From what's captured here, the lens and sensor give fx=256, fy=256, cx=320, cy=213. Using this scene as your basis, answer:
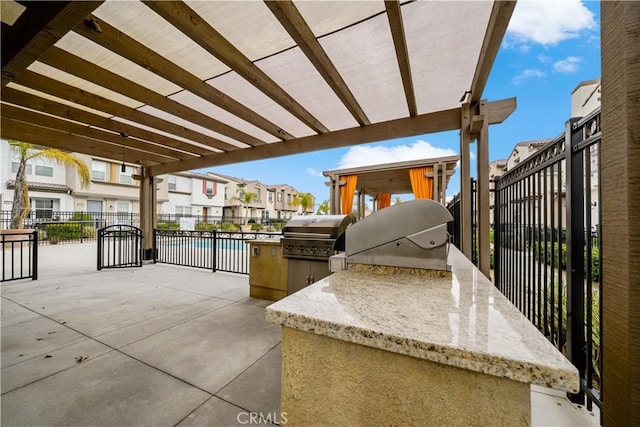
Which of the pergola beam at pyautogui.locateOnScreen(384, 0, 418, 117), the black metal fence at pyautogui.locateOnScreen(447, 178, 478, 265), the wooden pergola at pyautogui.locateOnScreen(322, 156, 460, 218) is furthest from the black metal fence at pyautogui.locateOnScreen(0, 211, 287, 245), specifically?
the black metal fence at pyautogui.locateOnScreen(447, 178, 478, 265)

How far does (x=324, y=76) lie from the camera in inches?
107

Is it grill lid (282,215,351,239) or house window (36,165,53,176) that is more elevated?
house window (36,165,53,176)

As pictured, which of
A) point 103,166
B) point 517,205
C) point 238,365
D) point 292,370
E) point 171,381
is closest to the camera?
point 292,370

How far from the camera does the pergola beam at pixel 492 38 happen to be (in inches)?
70.4

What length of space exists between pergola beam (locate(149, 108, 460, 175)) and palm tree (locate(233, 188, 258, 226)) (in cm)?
2184

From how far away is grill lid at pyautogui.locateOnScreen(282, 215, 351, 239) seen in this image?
3.20 m

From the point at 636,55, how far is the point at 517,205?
2.06 meters

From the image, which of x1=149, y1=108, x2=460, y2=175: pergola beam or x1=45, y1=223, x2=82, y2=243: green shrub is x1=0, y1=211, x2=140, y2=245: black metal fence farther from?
x1=149, y1=108, x2=460, y2=175: pergola beam

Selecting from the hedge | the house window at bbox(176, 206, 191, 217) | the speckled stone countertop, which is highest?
the house window at bbox(176, 206, 191, 217)

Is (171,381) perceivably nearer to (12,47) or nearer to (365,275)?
(365,275)

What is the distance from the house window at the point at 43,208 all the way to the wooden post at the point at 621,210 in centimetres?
2263

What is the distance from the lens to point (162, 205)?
68.9ft

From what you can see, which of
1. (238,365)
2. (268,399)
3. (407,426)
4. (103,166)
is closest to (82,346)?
(238,365)
